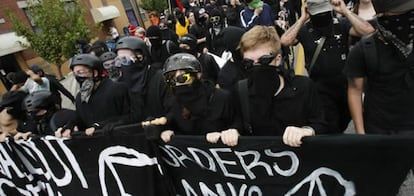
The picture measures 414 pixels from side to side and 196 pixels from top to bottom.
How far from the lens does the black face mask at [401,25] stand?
2133mm

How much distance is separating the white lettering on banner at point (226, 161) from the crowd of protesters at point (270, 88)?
0.39 ft

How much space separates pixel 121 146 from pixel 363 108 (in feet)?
5.79

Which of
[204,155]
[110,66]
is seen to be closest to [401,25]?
[204,155]

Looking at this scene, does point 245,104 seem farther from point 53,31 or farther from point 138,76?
point 53,31

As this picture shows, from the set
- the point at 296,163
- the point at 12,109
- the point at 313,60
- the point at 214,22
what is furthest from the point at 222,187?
the point at 214,22

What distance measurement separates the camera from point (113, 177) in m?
3.00

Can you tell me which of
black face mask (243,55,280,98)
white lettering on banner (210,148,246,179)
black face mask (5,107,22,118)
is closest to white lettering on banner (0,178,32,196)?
black face mask (5,107,22,118)

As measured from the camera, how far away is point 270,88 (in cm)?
229

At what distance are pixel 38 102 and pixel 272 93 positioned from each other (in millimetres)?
2627

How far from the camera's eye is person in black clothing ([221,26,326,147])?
89.6 inches

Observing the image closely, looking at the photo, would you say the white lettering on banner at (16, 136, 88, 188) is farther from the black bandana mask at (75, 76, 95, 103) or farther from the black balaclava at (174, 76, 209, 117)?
the black balaclava at (174, 76, 209, 117)

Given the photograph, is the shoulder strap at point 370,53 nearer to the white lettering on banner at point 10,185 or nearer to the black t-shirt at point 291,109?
the black t-shirt at point 291,109

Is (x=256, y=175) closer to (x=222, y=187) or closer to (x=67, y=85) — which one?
(x=222, y=187)

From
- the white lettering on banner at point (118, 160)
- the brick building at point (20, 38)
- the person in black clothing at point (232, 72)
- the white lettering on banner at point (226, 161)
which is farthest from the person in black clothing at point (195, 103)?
the brick building at point (20, 38)
